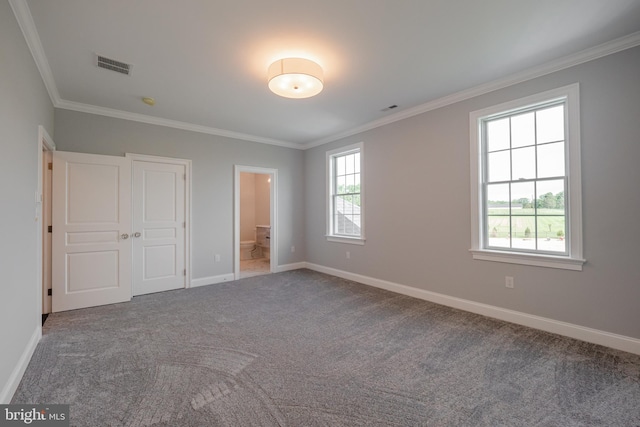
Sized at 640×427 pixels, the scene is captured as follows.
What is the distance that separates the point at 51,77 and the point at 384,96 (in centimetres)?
378

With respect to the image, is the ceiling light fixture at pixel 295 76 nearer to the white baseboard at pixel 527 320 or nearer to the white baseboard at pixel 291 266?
the white baseboard at pixel 527 320

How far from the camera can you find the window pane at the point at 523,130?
10.2 ft

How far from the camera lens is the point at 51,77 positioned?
3027 millimetres

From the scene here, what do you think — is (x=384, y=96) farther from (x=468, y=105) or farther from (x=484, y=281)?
(x=484, y=281)

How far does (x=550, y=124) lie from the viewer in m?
2.97

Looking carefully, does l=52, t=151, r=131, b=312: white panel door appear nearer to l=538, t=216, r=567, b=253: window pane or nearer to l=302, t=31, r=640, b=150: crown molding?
l=302, t=31, r=640, b=150: crown molding

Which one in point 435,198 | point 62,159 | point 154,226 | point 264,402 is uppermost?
point 62,159

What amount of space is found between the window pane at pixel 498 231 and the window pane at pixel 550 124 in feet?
3.08

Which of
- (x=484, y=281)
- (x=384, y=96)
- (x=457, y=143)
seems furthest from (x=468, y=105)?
(x=484, y=281)

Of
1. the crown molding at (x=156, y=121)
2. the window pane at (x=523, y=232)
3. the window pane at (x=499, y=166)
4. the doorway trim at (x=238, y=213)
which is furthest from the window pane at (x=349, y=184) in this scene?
the window pane at (x=523, y=232)

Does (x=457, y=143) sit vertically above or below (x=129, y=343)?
above

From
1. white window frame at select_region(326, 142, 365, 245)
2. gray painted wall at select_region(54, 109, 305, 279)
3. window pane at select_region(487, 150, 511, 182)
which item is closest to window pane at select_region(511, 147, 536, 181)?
window pane at select_region(487, 150, 511, 182)

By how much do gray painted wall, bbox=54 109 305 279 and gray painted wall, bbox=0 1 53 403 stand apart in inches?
47.5

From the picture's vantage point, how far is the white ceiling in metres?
2.08
